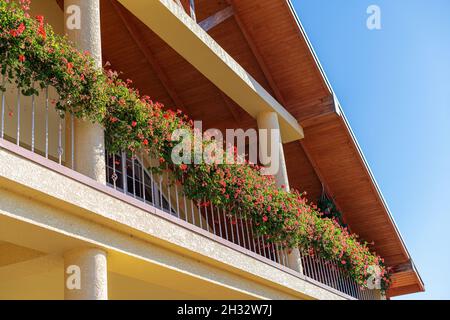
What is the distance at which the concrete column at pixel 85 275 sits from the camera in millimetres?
5371

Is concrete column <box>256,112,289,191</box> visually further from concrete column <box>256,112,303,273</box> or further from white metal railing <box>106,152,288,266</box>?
white metal railing <box>106,152,288,266</box>

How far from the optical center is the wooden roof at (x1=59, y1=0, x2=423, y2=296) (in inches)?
440

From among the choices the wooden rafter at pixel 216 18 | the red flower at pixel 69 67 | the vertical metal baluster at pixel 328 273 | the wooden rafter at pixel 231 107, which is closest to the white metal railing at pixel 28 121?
the red flower at pixel 69 67

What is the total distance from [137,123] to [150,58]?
18.8 ft

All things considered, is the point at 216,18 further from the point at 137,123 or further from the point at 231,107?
the point at 137,123

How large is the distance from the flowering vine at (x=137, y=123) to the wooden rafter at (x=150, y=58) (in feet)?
13.0

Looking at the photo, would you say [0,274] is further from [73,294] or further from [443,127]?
[443,127]

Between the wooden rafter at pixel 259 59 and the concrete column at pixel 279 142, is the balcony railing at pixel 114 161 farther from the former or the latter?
the wooden rafter at pixel 259 59

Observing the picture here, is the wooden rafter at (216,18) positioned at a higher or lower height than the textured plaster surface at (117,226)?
higher

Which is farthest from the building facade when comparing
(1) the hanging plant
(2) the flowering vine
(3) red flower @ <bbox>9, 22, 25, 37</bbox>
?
(3) red flower @ <bbox>9, 22, 25, 37</bbox>

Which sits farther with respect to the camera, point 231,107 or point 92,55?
point 231,107

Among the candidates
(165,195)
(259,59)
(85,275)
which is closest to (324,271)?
(165,195)

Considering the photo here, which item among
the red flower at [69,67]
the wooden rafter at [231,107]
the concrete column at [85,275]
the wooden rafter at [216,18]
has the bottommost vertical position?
the concrete column at [85,275]

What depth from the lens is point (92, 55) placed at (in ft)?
20.4
